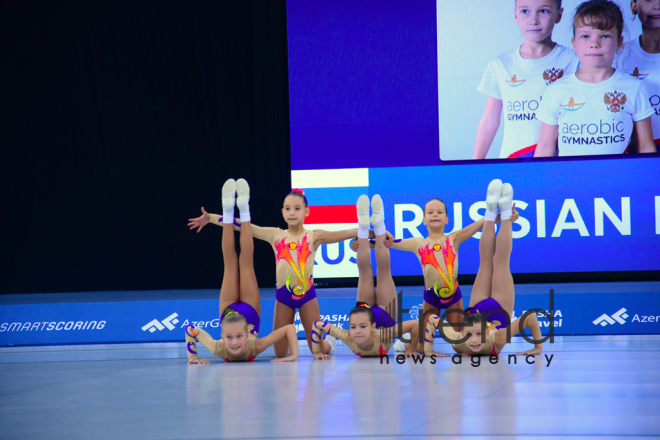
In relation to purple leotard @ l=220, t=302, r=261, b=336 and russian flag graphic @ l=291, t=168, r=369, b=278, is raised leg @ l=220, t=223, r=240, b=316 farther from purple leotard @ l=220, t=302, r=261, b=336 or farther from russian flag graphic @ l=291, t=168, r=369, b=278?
russian flag graphic @ l=291, t=168, r=369, b=278

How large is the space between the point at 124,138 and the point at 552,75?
399 centimetres

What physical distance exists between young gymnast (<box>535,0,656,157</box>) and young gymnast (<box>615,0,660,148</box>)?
0.05 metres

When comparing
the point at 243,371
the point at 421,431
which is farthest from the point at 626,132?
the point at 421,431

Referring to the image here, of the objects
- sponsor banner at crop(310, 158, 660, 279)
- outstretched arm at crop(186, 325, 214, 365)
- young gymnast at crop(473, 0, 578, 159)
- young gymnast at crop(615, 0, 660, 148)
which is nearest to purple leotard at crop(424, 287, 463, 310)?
outstretched arm at crop(186, 325, 214, 365)

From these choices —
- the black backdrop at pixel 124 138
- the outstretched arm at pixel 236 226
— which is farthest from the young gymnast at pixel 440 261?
the black backdrop at pixel 124 138

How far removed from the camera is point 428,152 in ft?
20.8

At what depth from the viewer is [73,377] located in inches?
154

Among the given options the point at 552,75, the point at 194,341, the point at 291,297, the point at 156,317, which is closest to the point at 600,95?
the point at 552,75

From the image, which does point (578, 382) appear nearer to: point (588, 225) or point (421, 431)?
point (421, 431)

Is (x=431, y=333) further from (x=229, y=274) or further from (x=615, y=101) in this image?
(x=615, y=101)

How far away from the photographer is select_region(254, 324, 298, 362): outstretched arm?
13.9ft

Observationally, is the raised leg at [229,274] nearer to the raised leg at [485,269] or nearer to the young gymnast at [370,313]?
the young gymnast at [370,313]

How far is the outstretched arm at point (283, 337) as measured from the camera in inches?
166

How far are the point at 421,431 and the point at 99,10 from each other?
5900mm
